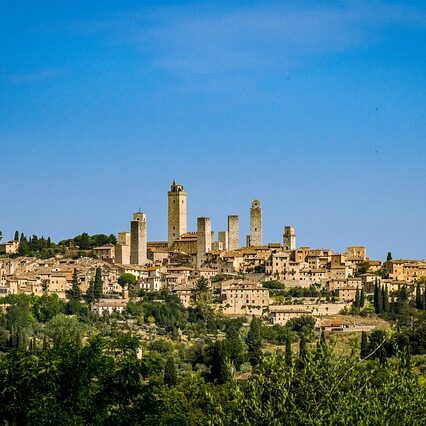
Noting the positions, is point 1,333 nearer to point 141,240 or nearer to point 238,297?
point 238,297

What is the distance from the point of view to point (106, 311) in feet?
177

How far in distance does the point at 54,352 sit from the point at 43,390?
1.08m

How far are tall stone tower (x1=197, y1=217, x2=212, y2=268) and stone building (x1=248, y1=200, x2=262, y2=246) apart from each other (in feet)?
11.9

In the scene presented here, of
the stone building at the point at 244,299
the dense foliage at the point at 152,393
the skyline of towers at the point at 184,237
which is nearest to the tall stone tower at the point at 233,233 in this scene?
the skyline of towers at the point at 184,237

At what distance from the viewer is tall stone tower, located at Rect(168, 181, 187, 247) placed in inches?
2692

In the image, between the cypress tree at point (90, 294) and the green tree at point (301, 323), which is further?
the cypress tree at point (90, 294)

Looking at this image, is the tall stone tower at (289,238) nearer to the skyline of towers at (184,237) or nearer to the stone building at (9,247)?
the skyline of towers at (184,237)

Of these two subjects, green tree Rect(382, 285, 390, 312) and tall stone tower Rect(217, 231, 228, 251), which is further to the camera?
tall stone tower Rect(217, 231, 228, 251)

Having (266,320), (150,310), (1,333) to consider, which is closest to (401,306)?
(266,320)

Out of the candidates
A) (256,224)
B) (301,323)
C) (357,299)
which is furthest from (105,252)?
(301,323)

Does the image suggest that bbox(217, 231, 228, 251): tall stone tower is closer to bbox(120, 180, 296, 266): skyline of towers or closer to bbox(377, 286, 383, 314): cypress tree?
bbox(120, 180, 296, 266): skyline of towers

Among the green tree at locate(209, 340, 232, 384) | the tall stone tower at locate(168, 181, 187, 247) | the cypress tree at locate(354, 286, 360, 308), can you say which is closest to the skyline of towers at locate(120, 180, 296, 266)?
the tall stone tower at locate(168, 181, 187, 247)

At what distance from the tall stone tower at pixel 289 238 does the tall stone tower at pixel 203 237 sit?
4359mm

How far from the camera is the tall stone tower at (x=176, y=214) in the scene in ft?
224
